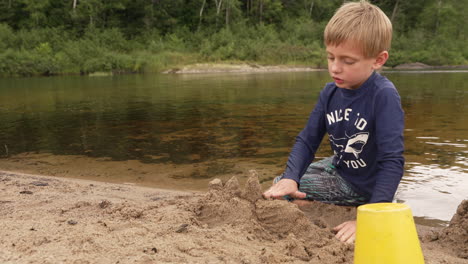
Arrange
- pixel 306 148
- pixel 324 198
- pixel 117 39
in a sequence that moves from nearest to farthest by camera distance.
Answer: pixel 306 148 < pixel 324 198 < pixel 117 39

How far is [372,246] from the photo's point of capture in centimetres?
136

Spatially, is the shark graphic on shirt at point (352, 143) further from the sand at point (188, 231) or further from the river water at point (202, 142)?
the river water at point (202, 142)

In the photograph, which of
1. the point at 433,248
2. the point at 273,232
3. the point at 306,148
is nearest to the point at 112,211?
the point at 273,232

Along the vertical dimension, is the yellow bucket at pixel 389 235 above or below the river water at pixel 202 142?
above

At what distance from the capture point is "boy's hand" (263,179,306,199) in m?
2.21

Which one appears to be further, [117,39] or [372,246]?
[117,39]

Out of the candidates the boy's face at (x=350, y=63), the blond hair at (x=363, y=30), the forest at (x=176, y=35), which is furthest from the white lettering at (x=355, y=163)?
the forest at (x=176, y=35)

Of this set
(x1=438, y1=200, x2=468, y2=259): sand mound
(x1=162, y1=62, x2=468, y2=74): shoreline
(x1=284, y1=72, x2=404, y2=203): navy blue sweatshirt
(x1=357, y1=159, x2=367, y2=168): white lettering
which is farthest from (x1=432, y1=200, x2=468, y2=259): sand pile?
(x1=162, y1=62, x2=468, y2=74): shoreline

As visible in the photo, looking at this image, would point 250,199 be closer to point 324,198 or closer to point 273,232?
point 273,232

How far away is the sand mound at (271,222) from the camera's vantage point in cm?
181

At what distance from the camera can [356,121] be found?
221 cm

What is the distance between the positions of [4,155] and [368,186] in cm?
412

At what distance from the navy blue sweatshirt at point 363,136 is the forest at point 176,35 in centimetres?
2520

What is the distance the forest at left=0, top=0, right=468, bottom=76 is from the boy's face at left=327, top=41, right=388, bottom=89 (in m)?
25.5
